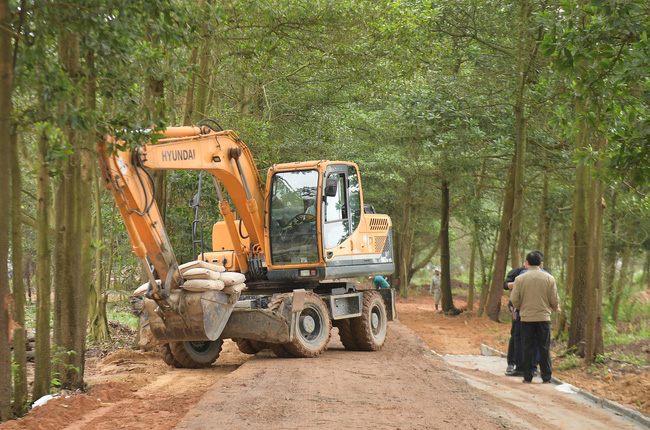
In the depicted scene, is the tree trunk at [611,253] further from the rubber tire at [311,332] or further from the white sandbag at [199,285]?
the white sandbag at [199,285]

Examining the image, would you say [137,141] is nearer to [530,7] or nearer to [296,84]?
[530,7]

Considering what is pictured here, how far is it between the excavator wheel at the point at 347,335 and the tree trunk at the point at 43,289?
687 cm

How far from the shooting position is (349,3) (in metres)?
14.1

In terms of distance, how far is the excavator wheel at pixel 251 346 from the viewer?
12.7 metres

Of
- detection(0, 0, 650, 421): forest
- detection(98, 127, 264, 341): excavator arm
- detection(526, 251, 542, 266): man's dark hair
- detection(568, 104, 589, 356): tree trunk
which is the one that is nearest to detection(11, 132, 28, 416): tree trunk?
detection(0, 0, 650, 421): forest

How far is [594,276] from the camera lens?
11102mm

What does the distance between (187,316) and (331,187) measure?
151 inches

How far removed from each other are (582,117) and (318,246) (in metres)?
5.36

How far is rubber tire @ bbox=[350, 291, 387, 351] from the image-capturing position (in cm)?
1346

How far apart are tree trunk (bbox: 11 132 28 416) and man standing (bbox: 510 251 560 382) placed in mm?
6816

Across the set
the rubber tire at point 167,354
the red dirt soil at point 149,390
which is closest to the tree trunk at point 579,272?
the red dirt soil at point 149,390

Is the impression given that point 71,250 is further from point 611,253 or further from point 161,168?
point 611,253

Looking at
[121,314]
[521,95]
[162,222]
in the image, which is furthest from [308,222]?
[121,314]

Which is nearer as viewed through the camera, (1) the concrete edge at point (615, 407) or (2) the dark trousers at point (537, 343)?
(1) the concrete edge at point (615, 407)
